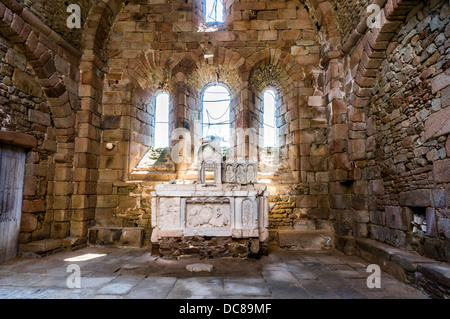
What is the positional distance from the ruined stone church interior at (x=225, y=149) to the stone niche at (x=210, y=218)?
2cm

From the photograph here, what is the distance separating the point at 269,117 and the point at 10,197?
565cm

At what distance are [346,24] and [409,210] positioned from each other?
388 centimetres

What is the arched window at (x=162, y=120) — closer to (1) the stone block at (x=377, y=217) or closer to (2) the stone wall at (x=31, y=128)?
(2) the stone wall at (x=31, y=128)

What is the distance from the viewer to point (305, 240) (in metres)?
5.64

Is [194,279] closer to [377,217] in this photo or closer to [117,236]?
[117,236]

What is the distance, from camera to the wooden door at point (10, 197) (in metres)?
4.57

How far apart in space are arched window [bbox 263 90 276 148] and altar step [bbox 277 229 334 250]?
225 cm

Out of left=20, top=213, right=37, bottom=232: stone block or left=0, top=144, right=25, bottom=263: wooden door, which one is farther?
left=20, top=213, right=37, bottom=232: stone block

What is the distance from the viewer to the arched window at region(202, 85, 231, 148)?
7012 mm

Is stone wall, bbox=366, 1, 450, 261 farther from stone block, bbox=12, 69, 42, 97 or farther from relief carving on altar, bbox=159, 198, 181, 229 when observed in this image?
stone block, bbox=12, 69, 42, 97

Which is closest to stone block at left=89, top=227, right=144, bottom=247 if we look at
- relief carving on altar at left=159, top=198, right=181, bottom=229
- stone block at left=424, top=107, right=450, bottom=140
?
relief carving on altar at left=159, top=198, right=181, bottom=229

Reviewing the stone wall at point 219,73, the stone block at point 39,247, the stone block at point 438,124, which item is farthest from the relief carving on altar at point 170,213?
the stone block at point 438,124

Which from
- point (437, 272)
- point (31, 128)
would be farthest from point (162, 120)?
point (437, 272)
